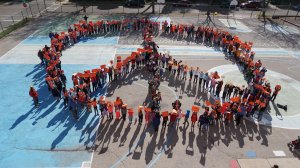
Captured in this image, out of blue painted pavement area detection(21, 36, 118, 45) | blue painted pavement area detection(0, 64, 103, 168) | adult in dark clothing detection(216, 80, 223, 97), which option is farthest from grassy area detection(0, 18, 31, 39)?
adult in dark clothing detection(216, 80, 223, 97)

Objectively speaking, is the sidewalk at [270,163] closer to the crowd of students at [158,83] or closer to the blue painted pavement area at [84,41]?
the crowd of students at [158,83]

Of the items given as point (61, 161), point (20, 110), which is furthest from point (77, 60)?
point (61, 161)

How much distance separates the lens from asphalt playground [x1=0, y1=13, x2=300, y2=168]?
489 inches

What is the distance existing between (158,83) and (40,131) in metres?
8.26

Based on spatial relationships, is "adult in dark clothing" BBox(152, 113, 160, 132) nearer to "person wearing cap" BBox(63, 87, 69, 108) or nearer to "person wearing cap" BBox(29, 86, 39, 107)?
"person wearing cap" BBox(63, 87, 69, 108)

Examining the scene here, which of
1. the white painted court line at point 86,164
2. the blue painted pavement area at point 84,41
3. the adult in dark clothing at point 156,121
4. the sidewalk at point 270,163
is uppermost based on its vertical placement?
the blue painted pavement area at point 84,41

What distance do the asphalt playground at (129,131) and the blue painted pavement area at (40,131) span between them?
0.13 feet

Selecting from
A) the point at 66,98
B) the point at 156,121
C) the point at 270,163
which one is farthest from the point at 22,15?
the point at 270,163

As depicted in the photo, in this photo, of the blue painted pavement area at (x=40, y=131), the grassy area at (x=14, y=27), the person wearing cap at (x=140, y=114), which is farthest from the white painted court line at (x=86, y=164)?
the grassy area at (x=14, y=27)

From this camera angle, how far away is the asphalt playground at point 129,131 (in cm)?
1242

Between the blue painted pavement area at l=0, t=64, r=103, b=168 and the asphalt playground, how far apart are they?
0.04 metres

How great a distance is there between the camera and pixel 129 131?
14102 millimetres

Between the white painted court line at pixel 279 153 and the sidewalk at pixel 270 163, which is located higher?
the white painted court line at pixel 279 153

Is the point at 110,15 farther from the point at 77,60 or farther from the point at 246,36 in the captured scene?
the point at 246,36
